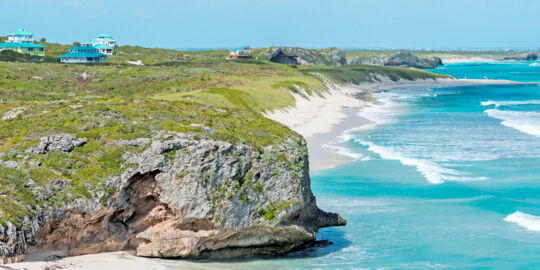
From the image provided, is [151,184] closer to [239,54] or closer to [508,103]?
[508,103]

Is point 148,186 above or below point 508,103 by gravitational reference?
below

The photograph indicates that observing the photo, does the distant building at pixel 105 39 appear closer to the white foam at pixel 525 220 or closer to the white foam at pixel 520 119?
the white foam at pixel 520 119

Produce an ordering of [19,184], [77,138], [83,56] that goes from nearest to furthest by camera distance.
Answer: [19,184] < [77,138] < [83,56]

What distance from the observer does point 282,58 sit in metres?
173

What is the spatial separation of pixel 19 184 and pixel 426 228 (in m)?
15.0

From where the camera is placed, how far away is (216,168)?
18.1 meters

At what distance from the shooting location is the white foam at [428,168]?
32.3 metres

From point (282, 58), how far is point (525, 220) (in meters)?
150

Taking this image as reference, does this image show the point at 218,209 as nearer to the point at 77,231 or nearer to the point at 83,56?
the point at 77,231

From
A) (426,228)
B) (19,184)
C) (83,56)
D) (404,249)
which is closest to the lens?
(19,184)

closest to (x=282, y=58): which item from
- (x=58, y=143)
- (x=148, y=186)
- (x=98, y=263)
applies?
(x=58, y=143)

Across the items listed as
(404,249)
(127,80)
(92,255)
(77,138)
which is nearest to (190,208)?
(92,255)

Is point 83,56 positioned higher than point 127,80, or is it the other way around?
point 83,56

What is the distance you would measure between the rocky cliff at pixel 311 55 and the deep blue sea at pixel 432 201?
401 ft
